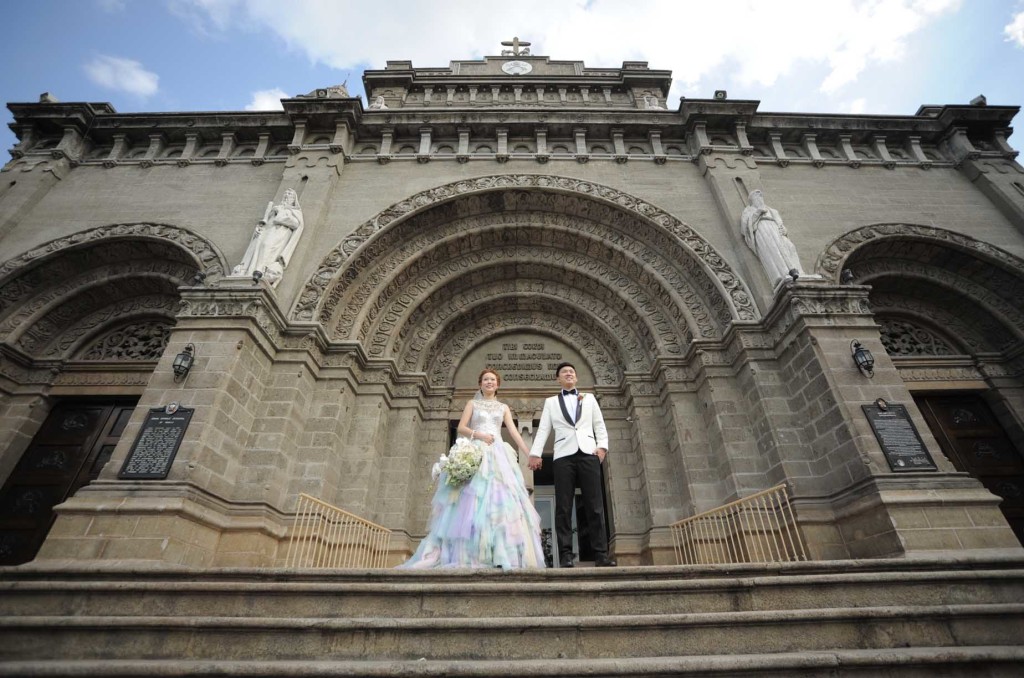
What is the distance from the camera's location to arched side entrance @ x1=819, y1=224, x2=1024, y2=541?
9211mm

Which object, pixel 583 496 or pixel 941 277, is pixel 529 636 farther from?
pixel 941 277

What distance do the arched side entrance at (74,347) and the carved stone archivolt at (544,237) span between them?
275 cm

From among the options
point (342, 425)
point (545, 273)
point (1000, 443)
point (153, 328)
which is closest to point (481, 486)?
point (342, 425)

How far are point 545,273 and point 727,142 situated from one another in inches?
249

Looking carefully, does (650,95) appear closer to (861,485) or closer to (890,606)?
(861,485)

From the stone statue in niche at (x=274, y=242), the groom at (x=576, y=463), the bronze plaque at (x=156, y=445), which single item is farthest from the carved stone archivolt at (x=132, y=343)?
the groom at (x=576, y=463)

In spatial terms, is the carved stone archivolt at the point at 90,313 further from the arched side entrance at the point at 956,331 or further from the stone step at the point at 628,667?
the arched side entrance at the point at 956,331

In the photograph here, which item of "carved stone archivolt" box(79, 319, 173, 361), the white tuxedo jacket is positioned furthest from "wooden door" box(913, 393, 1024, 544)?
"carved stone archivolt" box(79, 319, 173, 361)

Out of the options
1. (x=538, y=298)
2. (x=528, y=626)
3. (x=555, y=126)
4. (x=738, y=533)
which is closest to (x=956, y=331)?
(x=738, y=533)

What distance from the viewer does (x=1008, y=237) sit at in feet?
33.9

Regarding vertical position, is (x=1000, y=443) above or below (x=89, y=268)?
below

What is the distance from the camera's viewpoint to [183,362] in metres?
7.20

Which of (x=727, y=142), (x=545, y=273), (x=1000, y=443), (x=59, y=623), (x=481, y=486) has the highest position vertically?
(x=727, y=142)

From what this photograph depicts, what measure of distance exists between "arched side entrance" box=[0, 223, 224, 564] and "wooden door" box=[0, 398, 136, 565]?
0.8 inches
